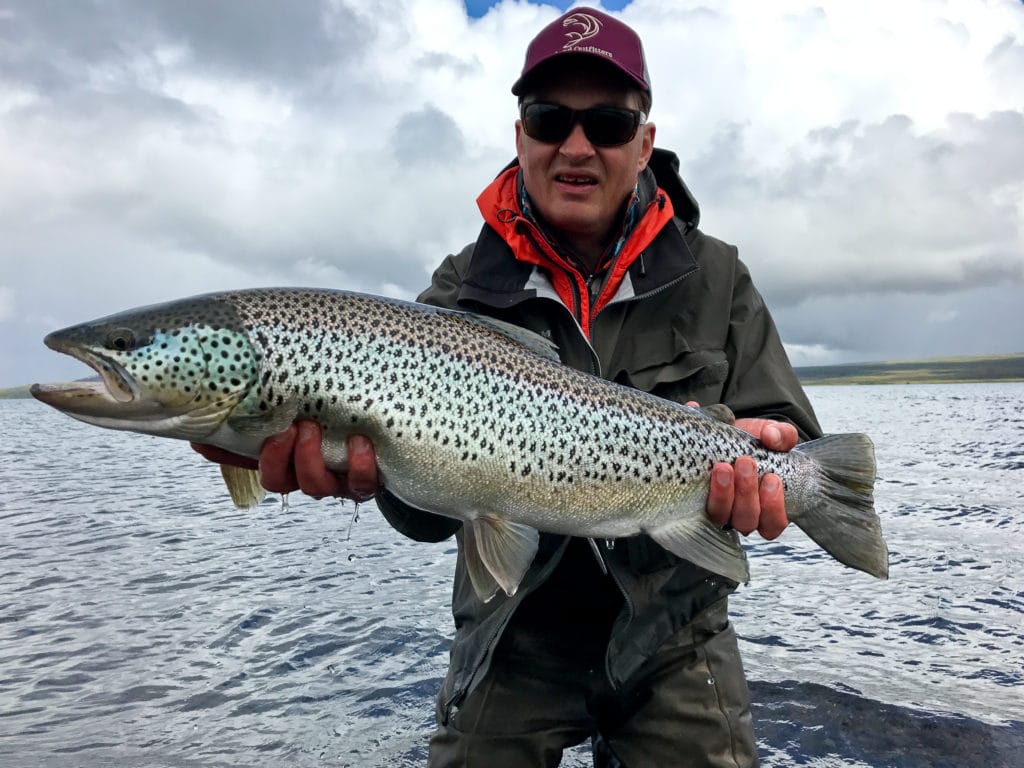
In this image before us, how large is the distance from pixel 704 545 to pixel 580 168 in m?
2.05

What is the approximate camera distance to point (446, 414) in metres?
3.26

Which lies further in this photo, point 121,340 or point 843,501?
point 843,501

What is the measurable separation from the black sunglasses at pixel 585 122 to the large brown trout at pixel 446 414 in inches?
49.0

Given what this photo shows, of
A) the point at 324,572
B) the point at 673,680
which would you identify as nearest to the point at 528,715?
the point at 673,680

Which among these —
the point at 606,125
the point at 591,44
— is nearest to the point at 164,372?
the point at 606,125

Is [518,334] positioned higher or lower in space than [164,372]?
higher

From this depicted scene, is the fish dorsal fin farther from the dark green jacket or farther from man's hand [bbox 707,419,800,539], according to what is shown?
man's hand [bbox 707,419,800,539]

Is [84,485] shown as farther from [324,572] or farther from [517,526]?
[517,526]

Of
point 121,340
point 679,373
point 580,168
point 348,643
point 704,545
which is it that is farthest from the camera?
point 348,643

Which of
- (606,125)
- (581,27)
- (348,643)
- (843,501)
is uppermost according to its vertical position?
(581,27)

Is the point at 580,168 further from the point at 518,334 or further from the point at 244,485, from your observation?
the point at 244,485

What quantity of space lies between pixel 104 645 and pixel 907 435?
39.6 meters

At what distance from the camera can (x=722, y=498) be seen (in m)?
3.58

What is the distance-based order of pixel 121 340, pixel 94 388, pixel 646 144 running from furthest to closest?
pixel 646 144 → pixel 121 340 → pixel 94 388
